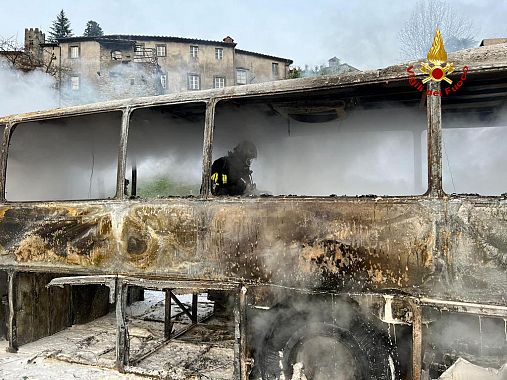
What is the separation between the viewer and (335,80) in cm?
366

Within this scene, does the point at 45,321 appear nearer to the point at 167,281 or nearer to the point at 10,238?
the point at 10,238

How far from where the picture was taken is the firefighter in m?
5.97

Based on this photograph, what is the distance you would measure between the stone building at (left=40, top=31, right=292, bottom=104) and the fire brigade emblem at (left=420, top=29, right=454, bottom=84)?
2642 centimetres

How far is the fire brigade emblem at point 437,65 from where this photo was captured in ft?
10.6

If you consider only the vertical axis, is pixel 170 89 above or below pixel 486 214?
above

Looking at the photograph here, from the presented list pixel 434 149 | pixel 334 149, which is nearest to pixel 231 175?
pixel 334 149

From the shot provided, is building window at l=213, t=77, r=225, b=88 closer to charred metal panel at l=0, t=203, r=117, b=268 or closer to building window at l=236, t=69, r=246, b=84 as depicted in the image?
building window at l=236, t=69, r=246, b=84

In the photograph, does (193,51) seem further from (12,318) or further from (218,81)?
(12,318)

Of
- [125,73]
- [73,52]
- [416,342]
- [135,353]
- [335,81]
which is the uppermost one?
[73,52]

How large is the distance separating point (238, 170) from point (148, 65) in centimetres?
2742

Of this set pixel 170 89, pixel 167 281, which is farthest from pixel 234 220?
pixel 170 89

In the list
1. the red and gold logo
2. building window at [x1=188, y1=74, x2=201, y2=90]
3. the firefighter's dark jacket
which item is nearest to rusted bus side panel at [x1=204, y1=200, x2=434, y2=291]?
the red and gold logo

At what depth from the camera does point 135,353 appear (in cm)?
570

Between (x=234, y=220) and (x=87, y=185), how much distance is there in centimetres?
511
